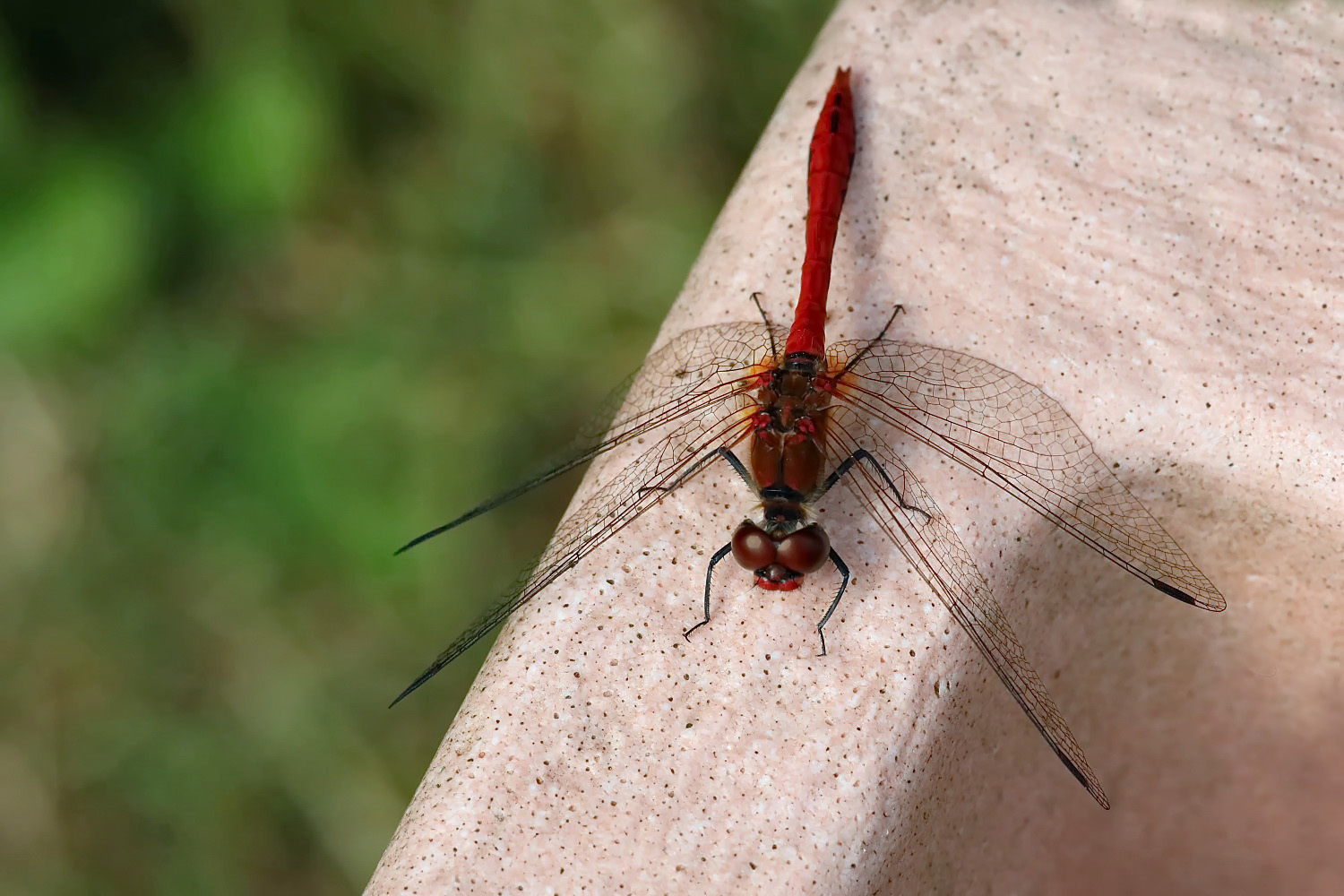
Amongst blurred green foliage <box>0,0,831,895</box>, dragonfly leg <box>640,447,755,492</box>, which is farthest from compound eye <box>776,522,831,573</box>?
blurred green foliage <box>0,0,831,895</box>

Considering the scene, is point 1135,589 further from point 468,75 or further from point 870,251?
point 468,75

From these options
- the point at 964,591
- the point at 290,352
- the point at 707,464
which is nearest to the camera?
the point at 964,591

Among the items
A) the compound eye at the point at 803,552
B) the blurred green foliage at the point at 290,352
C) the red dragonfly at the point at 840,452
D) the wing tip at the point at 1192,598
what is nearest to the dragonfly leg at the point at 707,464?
the red dragonfly at the point at 840,452

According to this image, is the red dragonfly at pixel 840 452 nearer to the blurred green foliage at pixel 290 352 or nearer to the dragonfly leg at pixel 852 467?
the dragonfly leg at pixel 852 467

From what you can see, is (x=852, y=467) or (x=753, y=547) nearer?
(x=753, y=547)

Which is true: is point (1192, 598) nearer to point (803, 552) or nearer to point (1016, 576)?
point (1016, 576)

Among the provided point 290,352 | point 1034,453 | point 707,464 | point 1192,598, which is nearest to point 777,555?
point 707,464

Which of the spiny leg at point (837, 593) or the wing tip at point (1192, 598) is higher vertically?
the wing tip at point (1192, 598)

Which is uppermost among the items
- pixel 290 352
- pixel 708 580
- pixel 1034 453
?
pixel 1034 453

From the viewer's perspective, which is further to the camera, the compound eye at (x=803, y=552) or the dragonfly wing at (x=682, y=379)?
the dragonfly wing at (x=682, y=379)
